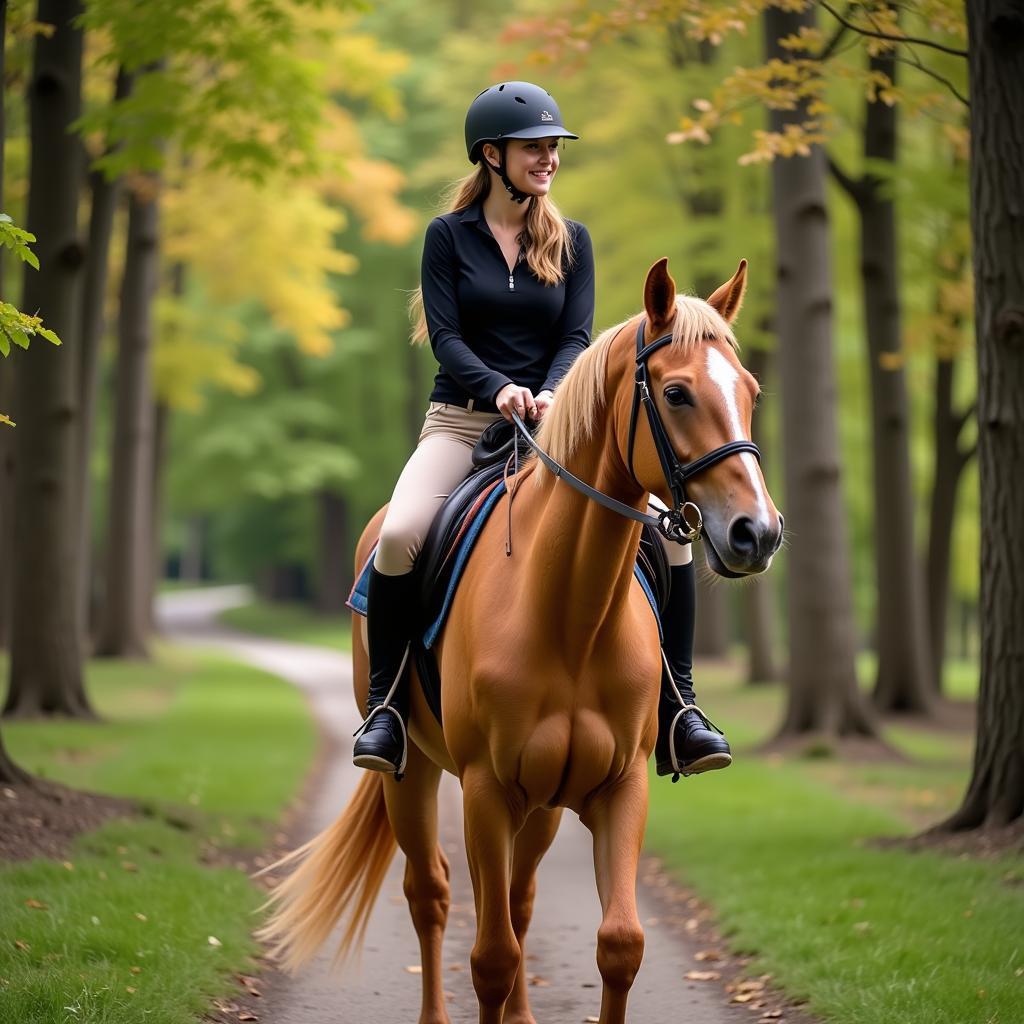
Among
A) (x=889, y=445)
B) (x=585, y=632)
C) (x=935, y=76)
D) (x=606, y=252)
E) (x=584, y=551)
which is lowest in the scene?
(x=585, y=632)

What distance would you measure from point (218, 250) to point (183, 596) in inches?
1881

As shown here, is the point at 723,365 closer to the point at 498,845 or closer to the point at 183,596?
the point at 498,845

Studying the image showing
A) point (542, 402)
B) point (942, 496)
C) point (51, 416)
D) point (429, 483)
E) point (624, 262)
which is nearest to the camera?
point (542, 402)

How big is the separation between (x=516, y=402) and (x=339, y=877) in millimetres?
2702

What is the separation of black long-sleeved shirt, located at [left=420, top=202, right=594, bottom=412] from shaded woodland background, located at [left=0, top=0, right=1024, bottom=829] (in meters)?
1.16

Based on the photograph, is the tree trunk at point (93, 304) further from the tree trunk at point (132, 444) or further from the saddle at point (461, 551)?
the saddle at point (461, 551)

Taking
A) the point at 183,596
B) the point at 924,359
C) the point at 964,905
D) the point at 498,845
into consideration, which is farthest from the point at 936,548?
the point at 183,596

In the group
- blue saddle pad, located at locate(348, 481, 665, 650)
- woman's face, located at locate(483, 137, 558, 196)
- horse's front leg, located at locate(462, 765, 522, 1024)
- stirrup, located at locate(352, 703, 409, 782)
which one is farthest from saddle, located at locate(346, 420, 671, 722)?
woman's face, located at locate(483, 137, 558, 196)

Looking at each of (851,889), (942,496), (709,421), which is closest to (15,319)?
(709,421)

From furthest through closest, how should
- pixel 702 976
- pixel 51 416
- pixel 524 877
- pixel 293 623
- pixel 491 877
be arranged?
pixel 293 623 → pixel 51 416 → pixel 702 976 → pixel 524 877 → pixel 491 877

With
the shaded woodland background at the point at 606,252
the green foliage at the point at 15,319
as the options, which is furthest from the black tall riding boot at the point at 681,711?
the green foliage at the point at 15,319

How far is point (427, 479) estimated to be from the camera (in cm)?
566

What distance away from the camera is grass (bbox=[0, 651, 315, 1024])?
5.62m

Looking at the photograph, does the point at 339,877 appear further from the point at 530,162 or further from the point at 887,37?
the point at 887,37
